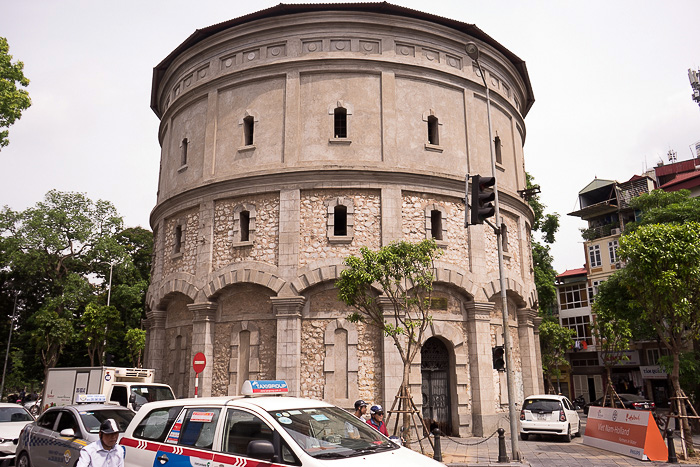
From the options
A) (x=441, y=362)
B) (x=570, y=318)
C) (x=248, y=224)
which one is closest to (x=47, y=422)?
(x=248, y=224)

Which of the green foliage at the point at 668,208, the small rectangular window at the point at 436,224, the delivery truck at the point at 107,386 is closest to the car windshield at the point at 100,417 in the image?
the delivery truck at the point at 107,386

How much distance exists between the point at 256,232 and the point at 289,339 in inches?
178

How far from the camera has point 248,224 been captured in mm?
22203

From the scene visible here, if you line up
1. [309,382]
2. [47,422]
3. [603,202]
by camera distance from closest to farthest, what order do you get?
[47,422] → [309,382] → [603,202]

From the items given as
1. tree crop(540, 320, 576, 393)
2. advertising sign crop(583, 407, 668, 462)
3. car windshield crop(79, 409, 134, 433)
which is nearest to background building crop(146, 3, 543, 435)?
advertising sign crop(583, 407, 668, 462)

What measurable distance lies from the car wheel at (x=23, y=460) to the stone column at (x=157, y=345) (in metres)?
12.3

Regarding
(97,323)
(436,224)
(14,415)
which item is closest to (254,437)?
(14,415)

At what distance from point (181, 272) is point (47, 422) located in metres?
12.1

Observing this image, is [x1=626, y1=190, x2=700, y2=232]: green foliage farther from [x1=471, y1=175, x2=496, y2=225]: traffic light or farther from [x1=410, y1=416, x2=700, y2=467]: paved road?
[x1=471, y1=175, x2=496, y2=225]: traffic light

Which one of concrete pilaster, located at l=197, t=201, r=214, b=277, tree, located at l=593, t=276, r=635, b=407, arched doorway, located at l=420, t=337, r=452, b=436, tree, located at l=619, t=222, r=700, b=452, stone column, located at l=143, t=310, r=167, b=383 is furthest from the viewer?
tree, located at l=593, t=276, r=635, b=407

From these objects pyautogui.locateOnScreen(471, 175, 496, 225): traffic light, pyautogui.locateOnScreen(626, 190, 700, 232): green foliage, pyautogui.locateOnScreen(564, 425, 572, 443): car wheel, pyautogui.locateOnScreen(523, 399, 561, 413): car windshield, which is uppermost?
pyautogui.locateOnScreen(626, 190, 700, 232): green foliage

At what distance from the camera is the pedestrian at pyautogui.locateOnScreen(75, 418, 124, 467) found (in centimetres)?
631

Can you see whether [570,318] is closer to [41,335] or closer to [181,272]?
[181,272]

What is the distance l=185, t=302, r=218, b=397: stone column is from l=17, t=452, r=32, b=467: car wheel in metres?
9.66
